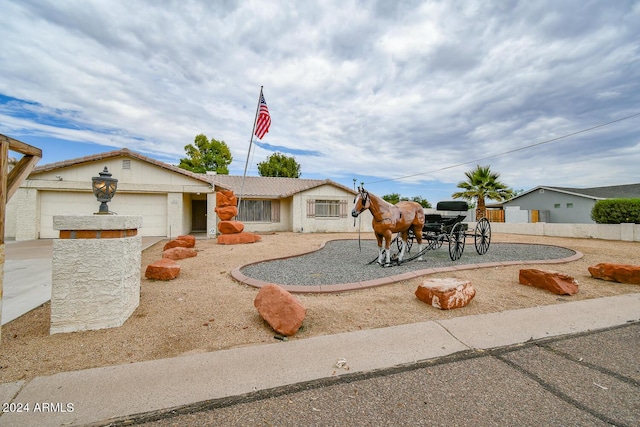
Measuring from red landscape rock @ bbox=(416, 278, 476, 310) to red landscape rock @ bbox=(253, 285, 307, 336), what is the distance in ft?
6.25

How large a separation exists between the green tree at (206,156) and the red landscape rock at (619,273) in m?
29.8

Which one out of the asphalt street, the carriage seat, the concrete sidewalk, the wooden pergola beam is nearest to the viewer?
the asphalt street

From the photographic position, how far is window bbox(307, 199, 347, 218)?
56.6 feet

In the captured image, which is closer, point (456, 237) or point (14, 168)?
point (14, 168)

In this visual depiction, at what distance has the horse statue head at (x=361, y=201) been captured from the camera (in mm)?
6180

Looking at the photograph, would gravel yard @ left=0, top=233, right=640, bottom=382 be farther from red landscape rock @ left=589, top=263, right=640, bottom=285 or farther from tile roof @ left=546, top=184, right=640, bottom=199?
tile roof @ left=546, top=184, right=640, bottom=199

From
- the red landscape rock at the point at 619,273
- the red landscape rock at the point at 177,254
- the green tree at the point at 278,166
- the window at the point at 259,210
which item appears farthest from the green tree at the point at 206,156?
the red landscape rock at the point at 619,273

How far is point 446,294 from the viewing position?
3.69 metres

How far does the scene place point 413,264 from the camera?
686 centimetres

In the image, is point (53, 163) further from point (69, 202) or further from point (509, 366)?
point (509, 366)

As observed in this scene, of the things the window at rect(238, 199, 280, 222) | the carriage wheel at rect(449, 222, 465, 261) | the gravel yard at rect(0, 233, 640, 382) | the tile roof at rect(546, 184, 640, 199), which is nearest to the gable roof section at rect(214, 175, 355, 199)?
the window at rect(238, 199, 280, 222)

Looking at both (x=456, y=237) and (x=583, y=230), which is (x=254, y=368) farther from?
(x=583, y=230)

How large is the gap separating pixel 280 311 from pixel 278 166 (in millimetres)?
33730

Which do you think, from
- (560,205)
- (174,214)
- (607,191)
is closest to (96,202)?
(174,214)
